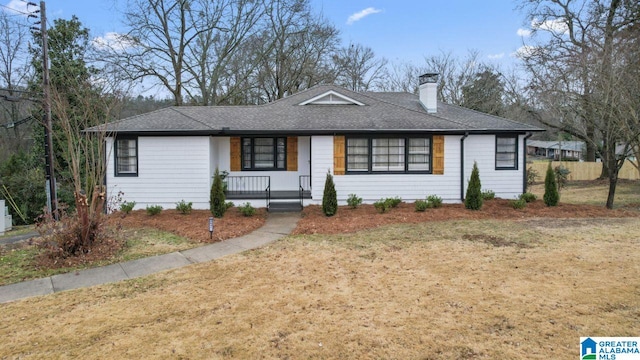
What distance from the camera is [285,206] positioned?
12.9m

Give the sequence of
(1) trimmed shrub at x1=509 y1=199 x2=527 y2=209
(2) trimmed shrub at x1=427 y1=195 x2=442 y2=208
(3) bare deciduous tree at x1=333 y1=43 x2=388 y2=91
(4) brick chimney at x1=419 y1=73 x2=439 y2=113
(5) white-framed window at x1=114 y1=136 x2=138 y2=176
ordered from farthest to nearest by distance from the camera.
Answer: (3) bare deciduous tree at x1=333 y1=43 x2=388 y2=91 → (4) brick chimney at x1=419 y1=73 x2=439 y2=113 → (5) white-framed window at x1=114 y1=136 x2=138 y2=176 → (2) trimmed shrub at x1=427 y1=195 x2=442 y2=208 → (1) trimmed shrub at x1=509 y1=199 x2=527 y2=209

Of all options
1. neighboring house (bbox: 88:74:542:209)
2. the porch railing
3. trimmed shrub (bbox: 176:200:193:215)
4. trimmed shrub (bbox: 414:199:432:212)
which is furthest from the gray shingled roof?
trimmed shrub (bbox: 414:199:432:212)

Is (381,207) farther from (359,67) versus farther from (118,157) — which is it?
(359,67)

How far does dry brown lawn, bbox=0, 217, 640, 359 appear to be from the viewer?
406 centimetres

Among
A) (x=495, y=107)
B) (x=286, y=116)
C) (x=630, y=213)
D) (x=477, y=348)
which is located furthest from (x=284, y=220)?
(x=495, y=107)

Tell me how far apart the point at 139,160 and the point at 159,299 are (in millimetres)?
8858

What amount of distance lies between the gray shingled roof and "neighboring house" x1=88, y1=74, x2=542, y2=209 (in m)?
0.04

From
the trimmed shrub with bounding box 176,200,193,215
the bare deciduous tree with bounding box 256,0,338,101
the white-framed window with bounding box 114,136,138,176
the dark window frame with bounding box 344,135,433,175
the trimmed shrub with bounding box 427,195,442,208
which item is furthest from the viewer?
the bare deciduous tree with bounding box 256,0,338,101

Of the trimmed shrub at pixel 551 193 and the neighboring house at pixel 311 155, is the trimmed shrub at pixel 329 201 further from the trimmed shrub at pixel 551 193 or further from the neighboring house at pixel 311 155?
the trimmed shrub at pixel 551 193

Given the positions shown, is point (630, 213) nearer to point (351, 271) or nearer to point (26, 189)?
point (351, 271)

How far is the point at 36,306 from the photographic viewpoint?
17.1 ft

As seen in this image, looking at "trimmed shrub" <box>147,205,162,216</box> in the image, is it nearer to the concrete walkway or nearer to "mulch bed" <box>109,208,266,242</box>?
"mulch bed" <box>109,208,266,242</box>
